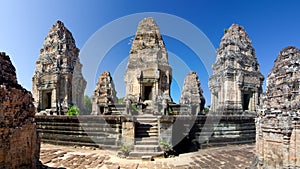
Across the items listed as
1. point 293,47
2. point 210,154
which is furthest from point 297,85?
point 210,154

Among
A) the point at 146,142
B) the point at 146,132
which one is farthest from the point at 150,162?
the point at 146,132

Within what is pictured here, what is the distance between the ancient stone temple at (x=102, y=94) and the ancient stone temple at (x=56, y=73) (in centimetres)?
209

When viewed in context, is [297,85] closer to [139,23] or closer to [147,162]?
[147,162]

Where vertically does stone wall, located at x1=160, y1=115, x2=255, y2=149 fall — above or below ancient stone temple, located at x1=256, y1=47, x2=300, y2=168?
below

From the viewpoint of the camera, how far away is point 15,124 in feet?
10.8

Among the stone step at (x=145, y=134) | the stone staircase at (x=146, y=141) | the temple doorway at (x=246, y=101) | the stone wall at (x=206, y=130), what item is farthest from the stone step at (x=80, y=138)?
the temple doorway at (x=246, y=101)

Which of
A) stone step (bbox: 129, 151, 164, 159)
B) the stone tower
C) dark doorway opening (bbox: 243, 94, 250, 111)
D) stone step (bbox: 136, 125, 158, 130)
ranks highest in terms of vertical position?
the stone tower

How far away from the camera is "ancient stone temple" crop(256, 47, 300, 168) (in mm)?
3771

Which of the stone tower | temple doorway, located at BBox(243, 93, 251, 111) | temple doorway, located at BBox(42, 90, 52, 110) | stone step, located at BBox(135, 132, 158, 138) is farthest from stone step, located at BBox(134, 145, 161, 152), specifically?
temple doorway, located at BBox(243, 93, 251, 111)

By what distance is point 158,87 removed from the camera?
16.9m

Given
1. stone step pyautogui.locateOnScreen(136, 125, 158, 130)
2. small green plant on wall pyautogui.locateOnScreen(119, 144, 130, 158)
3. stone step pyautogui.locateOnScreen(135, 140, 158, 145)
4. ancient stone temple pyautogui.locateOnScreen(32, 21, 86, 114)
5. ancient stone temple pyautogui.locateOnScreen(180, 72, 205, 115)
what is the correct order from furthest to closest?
ancient stone temple pyautogui.locateOnScreen(180, 72, 205, 115) < ancient stone temple pyautogui.locateOnScreen(32, 21, 86, 114) < stone step pyautogui.locateOnScreen(136, 125, 158, 130) < stone step pyautogui.locateOnScreen(135, 140, 158, 145) < small green plant on wall pyautogui.locateOnScreen(119, 144, 130, 158)

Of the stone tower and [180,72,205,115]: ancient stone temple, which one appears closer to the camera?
the stone tower

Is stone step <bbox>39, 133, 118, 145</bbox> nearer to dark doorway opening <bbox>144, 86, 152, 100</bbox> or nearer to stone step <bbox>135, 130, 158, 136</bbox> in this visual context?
stone step <bbox>135, 130, 158, 136</bbox>

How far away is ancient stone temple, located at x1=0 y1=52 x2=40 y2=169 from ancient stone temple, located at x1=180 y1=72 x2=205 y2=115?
15351mm
